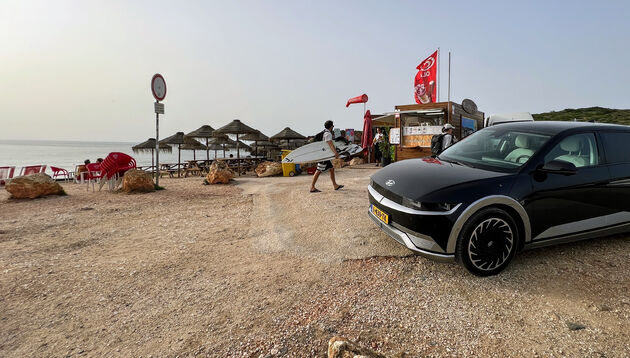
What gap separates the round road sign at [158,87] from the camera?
883 cm

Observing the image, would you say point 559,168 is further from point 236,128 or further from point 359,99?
point 236,128

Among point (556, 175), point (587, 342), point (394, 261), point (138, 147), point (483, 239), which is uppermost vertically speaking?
point (138, 147)

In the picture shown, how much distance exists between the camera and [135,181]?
8188mm

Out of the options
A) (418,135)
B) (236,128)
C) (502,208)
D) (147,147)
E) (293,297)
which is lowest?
(293,297)

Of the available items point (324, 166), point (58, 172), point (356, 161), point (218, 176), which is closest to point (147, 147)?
point (58, 172)

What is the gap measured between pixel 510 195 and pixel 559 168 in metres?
0.53

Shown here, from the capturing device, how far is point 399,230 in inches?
117

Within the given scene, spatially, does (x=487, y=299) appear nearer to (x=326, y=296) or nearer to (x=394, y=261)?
(x=394, y=261)

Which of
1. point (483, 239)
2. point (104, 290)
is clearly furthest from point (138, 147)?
point (483, 239)

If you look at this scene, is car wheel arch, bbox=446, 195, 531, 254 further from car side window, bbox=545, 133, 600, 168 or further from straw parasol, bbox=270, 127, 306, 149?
straw parasol, bbox=270, 127, 306, 149

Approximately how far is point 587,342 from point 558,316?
0.91ft

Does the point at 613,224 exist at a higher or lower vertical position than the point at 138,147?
lower

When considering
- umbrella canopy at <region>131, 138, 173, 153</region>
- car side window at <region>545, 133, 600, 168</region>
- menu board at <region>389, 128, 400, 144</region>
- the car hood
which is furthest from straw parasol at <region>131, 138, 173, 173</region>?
car side window at <region>545, 133, 600, 168</region>

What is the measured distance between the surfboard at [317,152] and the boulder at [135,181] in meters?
4.08
